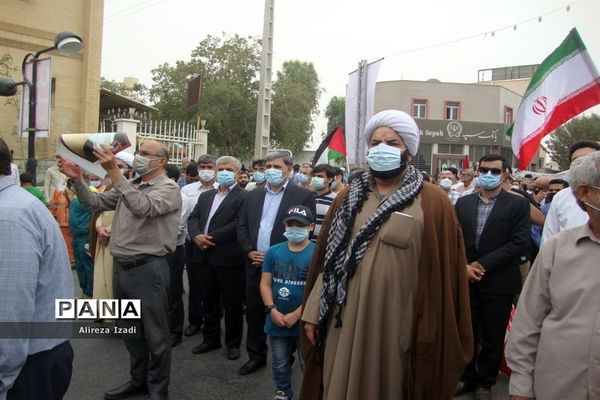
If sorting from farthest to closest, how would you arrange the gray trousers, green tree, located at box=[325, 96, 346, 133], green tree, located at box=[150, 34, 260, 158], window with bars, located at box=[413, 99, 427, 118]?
1. green tree, located at box=[325, 96, 346, 133]
2. window with bars, located at box=[413, 99, 427, 118]
3. green tree, located at box=[150, 34, 260, 158]
4. the gray trousers

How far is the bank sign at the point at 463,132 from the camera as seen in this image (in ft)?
120

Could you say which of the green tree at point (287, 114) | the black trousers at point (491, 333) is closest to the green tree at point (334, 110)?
the green tree at point (287, 114)

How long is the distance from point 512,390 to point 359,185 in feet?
4.22

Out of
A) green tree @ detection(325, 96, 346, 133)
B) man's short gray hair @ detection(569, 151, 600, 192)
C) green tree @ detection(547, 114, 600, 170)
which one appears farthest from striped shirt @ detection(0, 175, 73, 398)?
green tree @ detection(325, 96, 346, 133)

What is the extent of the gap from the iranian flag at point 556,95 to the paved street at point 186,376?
274 cm

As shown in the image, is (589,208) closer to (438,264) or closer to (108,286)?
(438,264)

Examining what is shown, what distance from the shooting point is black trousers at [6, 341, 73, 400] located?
7.32ft

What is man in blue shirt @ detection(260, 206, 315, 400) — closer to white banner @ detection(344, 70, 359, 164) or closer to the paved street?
the paved street

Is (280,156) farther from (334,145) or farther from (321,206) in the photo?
(334,145)

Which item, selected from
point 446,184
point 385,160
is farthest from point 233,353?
point 446,184

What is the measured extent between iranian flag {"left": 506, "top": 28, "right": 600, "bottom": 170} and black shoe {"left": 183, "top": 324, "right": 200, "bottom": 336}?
4.21 metres

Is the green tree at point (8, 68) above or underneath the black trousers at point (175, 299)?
above

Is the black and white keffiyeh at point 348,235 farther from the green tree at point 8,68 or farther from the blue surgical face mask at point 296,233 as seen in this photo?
the green tree at point 8,68

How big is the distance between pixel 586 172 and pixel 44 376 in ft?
8.64
